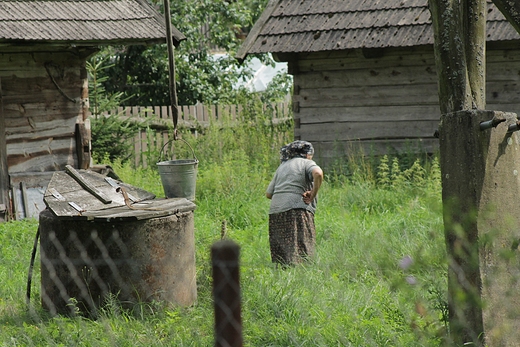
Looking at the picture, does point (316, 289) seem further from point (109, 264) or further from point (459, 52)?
point (459, 52)

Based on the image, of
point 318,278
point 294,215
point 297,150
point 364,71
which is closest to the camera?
point 318,278

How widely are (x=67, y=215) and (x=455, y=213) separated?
2983mm

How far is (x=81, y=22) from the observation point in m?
9.55

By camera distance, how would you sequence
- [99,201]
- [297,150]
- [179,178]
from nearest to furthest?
[99,201] → [179,178] → [297,150]

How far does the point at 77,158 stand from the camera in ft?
33.5

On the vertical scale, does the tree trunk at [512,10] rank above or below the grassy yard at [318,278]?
above

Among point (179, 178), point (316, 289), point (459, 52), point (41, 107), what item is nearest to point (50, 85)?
point (41, 107)

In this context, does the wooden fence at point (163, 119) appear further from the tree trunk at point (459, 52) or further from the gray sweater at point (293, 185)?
the tree trunk at point (459, 52)

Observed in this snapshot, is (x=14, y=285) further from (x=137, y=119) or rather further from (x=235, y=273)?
(x=137, y=119)

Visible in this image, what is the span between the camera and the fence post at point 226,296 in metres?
2.46

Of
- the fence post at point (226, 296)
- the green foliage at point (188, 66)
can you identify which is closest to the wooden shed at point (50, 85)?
the fence post at point (226, 296)

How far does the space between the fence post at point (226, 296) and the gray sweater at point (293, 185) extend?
4.81 meters

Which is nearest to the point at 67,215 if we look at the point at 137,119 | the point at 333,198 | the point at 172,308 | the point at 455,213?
the point at 172,308

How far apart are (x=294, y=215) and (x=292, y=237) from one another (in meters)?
0.21
